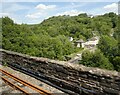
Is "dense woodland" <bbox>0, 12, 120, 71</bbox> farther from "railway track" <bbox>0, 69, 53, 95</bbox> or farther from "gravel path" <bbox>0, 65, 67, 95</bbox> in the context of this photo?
"railway track" <bbox>0, 69, 53, 95</bbox>

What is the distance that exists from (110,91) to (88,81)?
67 centimetres

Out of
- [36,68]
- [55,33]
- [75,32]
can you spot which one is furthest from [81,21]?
[36,68]

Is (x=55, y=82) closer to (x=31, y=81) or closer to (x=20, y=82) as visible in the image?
(x=31, y=81)

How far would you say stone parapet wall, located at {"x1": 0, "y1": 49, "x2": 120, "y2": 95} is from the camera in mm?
4512

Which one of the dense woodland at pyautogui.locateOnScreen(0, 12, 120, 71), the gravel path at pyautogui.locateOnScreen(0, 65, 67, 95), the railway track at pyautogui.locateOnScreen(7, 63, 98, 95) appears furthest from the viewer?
the dense woodland at pyautogui.locateOnScreen(0, 12, 120, 71)

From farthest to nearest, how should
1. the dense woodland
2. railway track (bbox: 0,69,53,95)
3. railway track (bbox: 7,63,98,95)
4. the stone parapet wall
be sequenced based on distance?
1. the dense woodland
2. railway track (bbox: 0,69,53,95)
3. railway track (bbox: 7,63,98,95)
4. the stone parapet wall

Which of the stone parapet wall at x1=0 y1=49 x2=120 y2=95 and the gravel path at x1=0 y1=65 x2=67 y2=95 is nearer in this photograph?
the stone parapet wall at x1=0 y1=49 x2=120 y2=95

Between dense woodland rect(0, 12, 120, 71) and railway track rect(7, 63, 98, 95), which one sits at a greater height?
railway track rect(7, 63, 98, 95)

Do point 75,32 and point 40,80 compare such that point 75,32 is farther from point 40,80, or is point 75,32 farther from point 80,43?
point 40,80

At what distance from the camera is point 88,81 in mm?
5016

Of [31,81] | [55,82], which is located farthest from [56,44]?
[55,82]

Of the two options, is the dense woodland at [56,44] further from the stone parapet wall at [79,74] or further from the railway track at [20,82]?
the stone parapet wall at [79,74]

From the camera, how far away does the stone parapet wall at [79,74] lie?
14.8ft

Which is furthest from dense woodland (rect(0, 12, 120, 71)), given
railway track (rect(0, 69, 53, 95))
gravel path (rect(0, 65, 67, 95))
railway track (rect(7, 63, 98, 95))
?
railway track (rect(7, 63, 98, 95))
